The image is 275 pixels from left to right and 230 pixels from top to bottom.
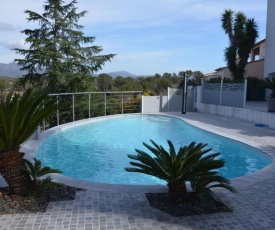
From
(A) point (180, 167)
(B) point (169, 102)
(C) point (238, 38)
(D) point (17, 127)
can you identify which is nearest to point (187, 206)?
(A) point (180, 167)

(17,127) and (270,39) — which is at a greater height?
(270,39)

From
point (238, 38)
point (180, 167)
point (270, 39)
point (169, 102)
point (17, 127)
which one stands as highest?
point (238, 38)

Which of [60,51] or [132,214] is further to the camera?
[60,51]

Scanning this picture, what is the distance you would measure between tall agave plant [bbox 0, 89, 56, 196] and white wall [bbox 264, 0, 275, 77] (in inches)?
635

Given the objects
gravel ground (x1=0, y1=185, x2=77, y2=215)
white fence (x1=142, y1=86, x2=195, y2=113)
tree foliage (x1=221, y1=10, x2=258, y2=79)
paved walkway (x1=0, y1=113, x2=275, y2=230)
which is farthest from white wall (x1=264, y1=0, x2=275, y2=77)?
gravel ground (x1=0, y1=185, x2=77, y2=215)

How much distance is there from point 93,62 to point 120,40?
2.62 metres

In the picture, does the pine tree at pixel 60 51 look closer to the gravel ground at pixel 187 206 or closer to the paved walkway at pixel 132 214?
the paved walkway at pixel 132 214

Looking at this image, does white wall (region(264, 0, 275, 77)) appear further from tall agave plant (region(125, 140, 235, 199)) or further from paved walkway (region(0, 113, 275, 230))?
tall agave plant (region(125, 140, 235, 199))

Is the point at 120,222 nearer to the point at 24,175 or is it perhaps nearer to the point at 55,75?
the point at 24,175

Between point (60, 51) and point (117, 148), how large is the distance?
12352mm

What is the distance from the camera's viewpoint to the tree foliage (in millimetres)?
18875

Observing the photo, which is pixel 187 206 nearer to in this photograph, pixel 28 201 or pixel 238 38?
pixel 28 201

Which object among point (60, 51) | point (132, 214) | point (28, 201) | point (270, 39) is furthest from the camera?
point (60, 51)

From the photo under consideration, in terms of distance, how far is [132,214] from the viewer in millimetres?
3389
